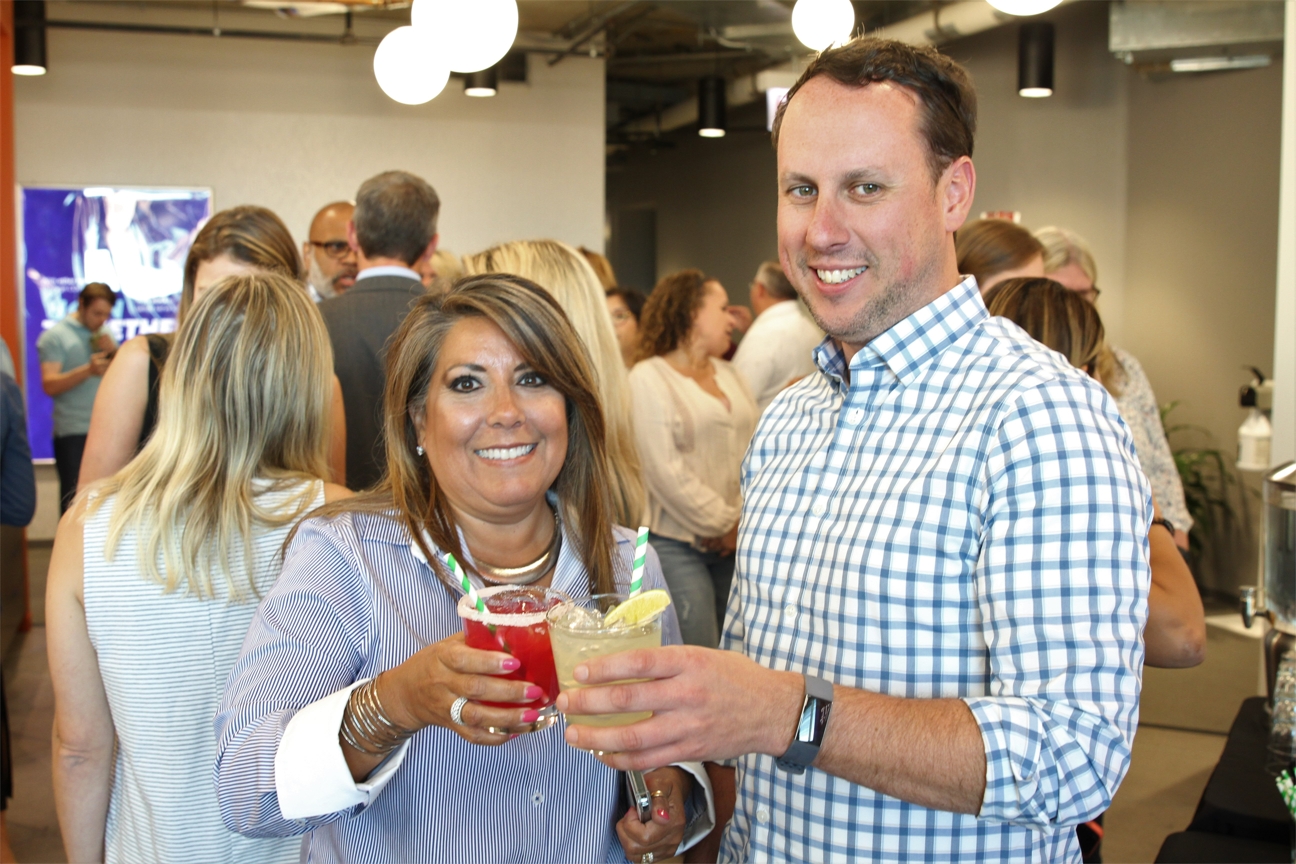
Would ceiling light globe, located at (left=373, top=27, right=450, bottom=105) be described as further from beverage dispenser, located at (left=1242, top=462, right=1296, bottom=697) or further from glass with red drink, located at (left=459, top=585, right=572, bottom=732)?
glass with red drink, located at (left=459, top=585, right=572, bottom=732)

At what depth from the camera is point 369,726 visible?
4.43ft

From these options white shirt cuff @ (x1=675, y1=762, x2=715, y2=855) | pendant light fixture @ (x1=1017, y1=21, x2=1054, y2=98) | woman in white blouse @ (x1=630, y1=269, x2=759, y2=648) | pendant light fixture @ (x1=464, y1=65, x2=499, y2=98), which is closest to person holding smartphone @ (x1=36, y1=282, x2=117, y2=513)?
pendant light fixture @ (x1=464, y1=65, x2=499, y2=98)

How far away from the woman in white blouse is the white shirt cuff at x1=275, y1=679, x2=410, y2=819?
2.46m

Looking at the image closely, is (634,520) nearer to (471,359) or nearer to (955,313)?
(471,359)

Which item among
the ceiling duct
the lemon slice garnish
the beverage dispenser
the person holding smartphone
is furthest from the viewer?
the person holding smartphone

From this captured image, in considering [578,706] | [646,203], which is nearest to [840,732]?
[578,706]

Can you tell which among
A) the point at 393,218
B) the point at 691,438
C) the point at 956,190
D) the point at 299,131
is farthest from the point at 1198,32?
the point at 299,131

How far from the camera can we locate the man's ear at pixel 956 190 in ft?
5.01

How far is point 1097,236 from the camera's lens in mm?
8453

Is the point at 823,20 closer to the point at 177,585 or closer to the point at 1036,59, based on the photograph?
the point at 177,585

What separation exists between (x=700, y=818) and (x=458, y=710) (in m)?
0.66

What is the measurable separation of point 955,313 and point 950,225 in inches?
5.8

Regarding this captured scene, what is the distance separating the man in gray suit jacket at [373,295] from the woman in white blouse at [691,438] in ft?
3.41

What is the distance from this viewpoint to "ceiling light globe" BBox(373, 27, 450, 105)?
439cm
